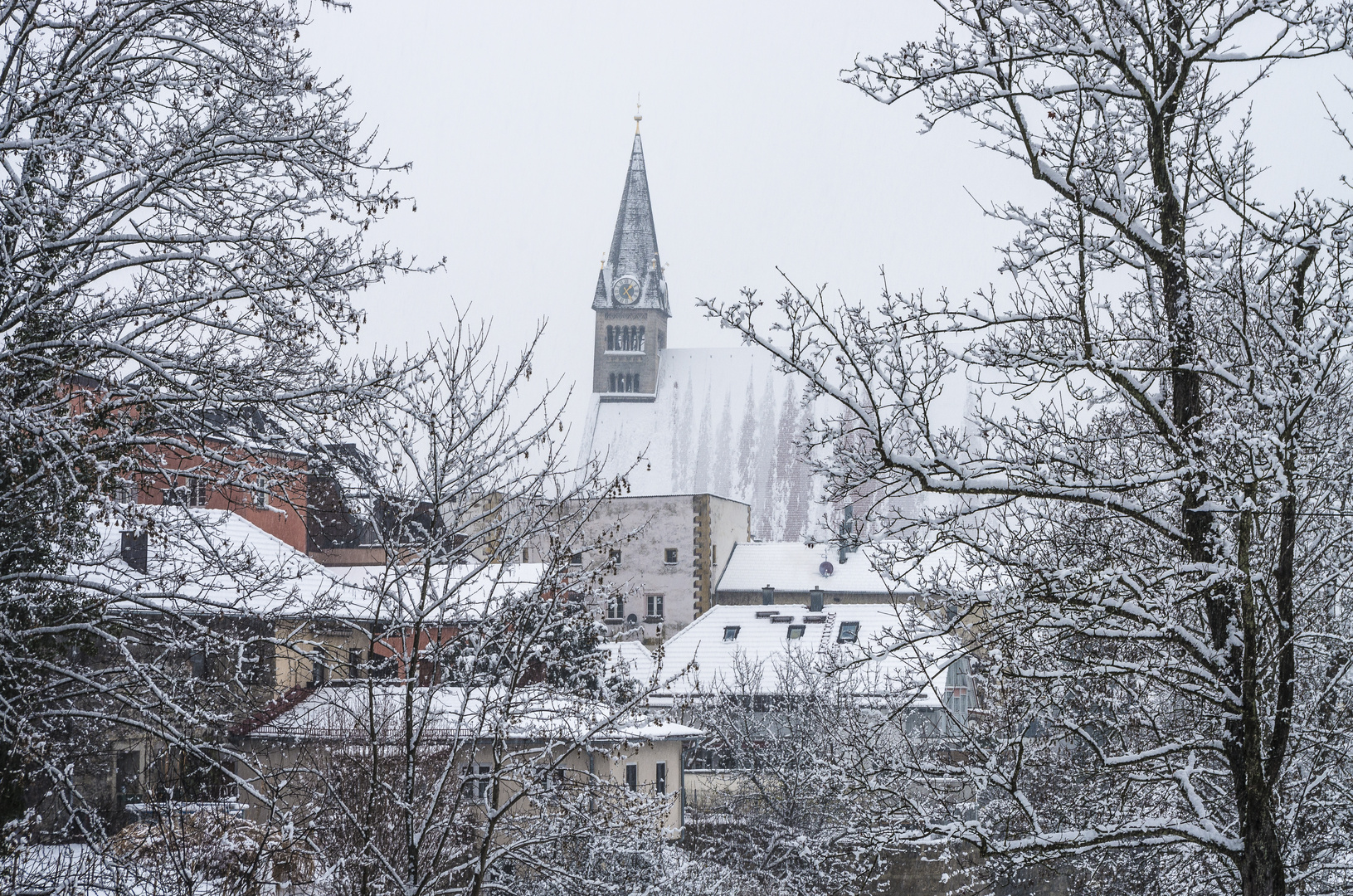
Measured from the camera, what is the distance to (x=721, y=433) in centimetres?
8794

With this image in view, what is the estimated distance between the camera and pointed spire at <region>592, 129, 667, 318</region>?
283 feet

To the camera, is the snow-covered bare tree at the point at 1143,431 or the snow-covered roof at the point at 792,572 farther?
the snow-covered roof at the point at 792,572

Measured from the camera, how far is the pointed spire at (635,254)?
86188 mm

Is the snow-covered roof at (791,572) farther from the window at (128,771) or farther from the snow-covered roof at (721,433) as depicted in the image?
the window at (128,771)

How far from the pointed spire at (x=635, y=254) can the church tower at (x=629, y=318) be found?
60 millimetres

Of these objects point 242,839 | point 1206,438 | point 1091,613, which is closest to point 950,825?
point 1091,613

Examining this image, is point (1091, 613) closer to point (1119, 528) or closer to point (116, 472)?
point (1119, 528)

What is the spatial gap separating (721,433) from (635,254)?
1453cm

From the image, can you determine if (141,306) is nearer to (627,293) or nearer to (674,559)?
(674,559)

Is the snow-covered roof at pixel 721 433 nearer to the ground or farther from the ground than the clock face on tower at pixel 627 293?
nearer to the ground

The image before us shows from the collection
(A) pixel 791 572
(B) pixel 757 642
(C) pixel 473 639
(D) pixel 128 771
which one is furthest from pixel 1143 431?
(A) pixel 791 572

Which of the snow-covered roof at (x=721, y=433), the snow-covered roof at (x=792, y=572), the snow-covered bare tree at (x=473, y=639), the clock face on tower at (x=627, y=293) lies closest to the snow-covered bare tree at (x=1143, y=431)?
the snow-covered bare tree at (x=473, y=639)

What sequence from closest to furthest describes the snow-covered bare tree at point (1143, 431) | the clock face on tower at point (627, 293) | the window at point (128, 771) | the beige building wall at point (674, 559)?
the snow-covered bare tree at point (1143, 431) < the window at point (128, 771) < the beige building wall at point (674, 559) < the clock face on tower at point (627, 293)

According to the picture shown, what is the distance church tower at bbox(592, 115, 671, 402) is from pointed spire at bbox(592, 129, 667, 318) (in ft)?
0.20
